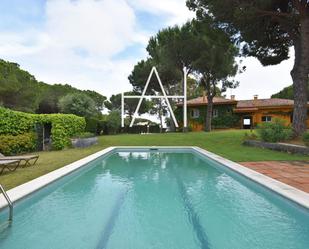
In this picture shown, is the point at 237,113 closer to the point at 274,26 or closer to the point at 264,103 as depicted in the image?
the point at 264,103

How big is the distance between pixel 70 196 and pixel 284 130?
40.3 ft

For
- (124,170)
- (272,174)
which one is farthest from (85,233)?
(124,170)

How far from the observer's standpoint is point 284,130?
50.8 ft

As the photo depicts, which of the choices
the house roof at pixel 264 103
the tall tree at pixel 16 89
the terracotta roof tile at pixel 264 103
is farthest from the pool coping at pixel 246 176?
the terracotta roof tile at pixel 264 103

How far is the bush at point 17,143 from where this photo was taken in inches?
498

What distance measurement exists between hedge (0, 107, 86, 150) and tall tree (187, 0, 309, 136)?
10264 millimetres

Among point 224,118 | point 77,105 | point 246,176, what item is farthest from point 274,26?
point 77,105

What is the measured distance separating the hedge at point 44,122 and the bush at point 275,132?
10615mm

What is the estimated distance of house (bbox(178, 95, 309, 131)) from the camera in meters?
35.4

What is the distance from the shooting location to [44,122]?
16047 mm

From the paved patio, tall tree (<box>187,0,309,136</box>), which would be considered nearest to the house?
tall tree (<box>187,0,309,136</box>)

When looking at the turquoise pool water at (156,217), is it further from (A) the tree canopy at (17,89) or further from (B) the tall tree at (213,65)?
(A) the tree canopy at (17,89)

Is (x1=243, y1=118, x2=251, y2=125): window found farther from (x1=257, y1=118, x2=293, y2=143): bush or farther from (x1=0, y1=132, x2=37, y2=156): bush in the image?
(x1=0, y1=132, x2=37, y2=156): bush

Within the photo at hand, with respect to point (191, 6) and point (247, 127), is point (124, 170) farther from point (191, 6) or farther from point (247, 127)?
point (247, 127)
